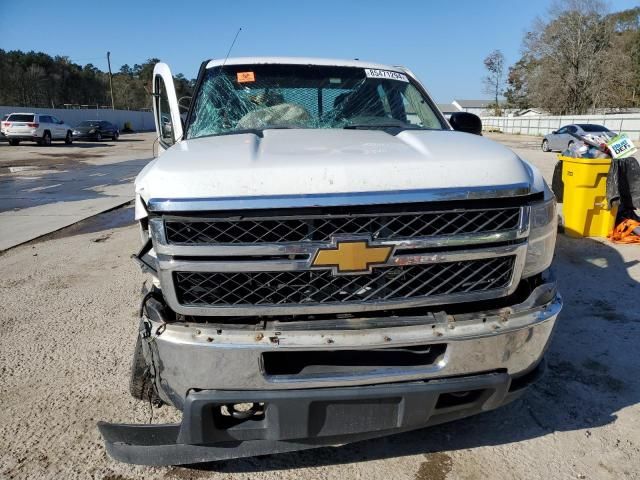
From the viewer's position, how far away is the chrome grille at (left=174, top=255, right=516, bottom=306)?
2.00m

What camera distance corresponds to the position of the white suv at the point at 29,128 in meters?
27.3

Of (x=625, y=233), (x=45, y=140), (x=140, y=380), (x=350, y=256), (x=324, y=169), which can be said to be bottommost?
(x=625, y=233)

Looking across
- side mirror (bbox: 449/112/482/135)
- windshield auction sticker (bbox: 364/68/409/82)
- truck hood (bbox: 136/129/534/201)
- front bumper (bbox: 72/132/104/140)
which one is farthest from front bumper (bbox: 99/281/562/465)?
front bumper (bbox: 72/132/104/140)

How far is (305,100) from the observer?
11.4ft

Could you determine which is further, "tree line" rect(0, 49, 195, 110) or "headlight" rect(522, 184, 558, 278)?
"tree line" rect(0, 49, 195, 110)

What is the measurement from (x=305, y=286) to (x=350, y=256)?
23cm

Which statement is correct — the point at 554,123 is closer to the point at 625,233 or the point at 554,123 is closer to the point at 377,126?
the point at 625,233

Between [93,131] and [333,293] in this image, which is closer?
[333,293]

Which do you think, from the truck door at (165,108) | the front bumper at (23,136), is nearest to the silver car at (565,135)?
the truck door at (165,108)

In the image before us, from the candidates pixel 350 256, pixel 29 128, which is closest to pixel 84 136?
pixel 29 128

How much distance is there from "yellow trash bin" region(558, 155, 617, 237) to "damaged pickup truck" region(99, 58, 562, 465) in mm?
4977

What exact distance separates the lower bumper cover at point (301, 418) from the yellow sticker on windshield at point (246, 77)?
7.68 ft

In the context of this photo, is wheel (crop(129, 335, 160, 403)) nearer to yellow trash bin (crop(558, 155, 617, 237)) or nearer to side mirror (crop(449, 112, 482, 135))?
side mirror (crop(449, 112, 482, 135))

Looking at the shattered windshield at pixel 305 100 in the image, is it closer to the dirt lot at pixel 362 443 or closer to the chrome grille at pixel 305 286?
the chrome grille at pixel 305 286
